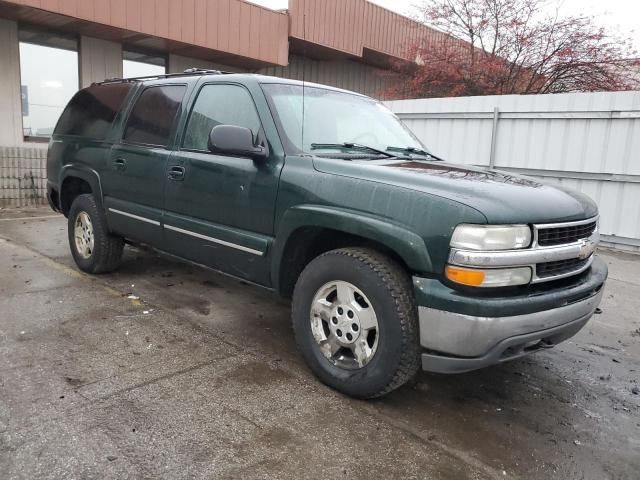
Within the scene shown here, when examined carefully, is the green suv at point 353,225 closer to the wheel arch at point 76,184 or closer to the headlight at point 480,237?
the headlight at point 480,237

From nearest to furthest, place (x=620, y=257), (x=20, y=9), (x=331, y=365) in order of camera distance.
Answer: (x=331, y=365) < (x=620, y=257) < (x=20, y=9)

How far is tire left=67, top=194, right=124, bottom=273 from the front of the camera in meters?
5.05

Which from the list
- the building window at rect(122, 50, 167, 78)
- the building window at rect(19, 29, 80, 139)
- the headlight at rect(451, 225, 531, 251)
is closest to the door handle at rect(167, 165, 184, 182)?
the headlight at rect(451, 225, 531, 251)

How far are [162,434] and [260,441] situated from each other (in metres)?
0.49

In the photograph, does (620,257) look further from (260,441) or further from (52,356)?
(52,356)

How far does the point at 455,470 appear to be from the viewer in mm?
2508

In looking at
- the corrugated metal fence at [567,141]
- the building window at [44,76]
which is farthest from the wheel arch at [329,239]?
the building window at [44,76]

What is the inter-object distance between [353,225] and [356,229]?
29mm

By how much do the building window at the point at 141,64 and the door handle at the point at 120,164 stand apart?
7272 mm

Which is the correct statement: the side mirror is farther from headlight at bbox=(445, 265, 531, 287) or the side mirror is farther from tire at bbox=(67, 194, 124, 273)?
tire at bbox=(67, 194, 124, 273)

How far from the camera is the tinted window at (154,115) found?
14.2ft

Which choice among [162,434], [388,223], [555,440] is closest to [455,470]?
[555,440]

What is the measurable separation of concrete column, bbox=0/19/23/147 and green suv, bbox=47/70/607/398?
20.7ft

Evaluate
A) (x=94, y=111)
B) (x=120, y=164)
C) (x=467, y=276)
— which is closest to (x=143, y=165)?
(x=120, y=164)
